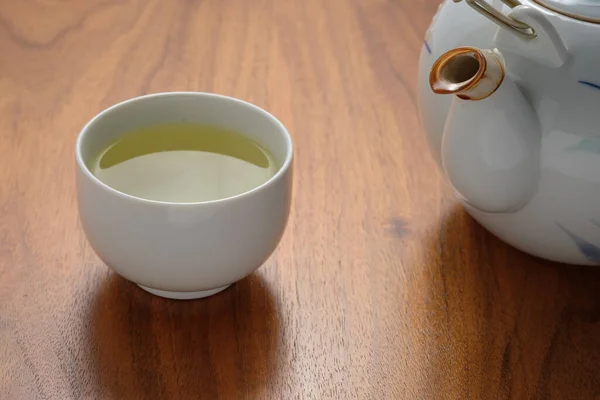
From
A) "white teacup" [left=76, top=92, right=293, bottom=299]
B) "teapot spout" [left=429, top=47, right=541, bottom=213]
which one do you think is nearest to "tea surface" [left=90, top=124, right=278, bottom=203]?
"white teacup" [left=76, top=92, right=293, bottom=299]


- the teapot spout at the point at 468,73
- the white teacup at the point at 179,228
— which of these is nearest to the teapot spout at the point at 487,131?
the teapot spout at the point at 468,73

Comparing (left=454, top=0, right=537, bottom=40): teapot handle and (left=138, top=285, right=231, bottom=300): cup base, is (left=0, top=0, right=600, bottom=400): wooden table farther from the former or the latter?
(left=454, top=0, right=537, bottom=40): teapot handle

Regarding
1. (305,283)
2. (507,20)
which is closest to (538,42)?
(507,20)

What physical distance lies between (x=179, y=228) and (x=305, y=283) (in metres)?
0.13

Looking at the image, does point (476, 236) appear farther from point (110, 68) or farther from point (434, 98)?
point (110, 68)

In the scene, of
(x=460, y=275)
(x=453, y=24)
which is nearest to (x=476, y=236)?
(x=460, y=275)

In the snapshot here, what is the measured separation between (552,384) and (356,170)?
0.78 ft

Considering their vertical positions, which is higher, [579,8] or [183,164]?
[579,8]

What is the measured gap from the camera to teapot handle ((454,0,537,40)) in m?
0.48

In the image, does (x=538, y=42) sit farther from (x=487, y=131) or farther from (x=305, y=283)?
(x=305, y=283)

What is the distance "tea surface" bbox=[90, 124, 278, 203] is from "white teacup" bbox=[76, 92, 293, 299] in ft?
0.04

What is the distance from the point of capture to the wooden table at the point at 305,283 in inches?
20.3

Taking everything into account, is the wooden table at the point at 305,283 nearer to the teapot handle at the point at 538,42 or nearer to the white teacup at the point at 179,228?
the white teacup at the point at 179,228

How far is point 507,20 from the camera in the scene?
0.49 meters
